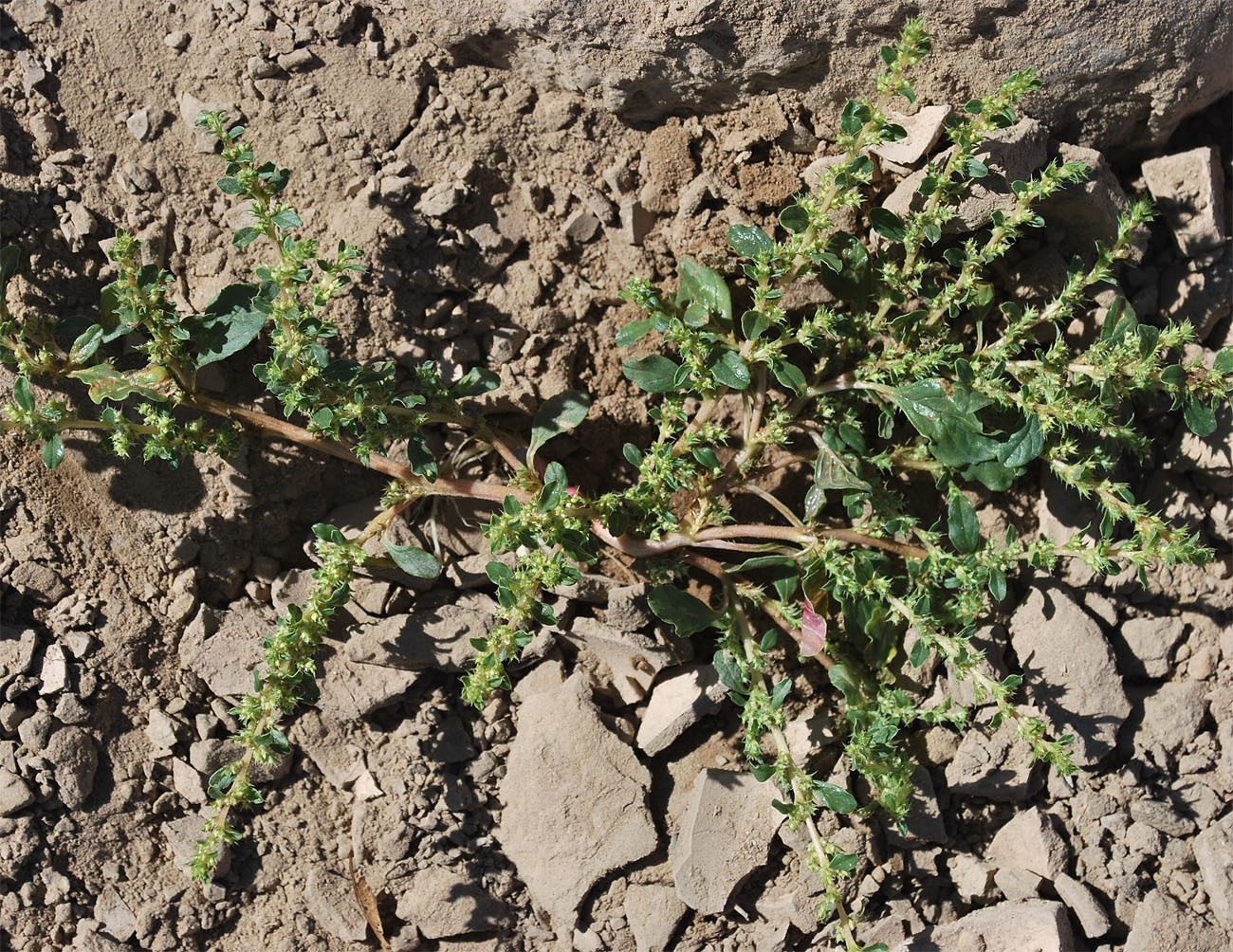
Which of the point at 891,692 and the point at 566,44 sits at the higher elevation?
the point at 566,44

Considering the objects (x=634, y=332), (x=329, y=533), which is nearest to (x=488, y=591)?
(x=329, y=533)

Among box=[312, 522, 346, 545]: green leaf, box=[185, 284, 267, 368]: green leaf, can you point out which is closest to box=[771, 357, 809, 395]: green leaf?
box=[312, 522, 346, 545]: green leaf

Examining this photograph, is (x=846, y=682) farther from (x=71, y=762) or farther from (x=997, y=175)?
(x=71, y=762)

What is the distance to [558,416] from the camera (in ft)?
11.1

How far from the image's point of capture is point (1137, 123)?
3.57 metres

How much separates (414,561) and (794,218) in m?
1.52

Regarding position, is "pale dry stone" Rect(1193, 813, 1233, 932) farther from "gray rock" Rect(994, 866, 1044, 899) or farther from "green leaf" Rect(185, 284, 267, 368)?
"green leaf" Rect(185, 284, 267, 368)

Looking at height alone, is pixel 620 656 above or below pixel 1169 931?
above

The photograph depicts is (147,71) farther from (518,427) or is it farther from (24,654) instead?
(24,654)

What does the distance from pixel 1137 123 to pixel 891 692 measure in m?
2.06

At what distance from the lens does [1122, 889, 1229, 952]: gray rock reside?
3256 millimetres

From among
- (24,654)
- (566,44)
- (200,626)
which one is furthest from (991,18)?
(24,654)

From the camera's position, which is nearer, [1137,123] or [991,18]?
[991,18]

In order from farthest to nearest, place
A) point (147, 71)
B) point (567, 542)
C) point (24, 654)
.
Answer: point (147, 71), point (24, 654), point (567, 542)
